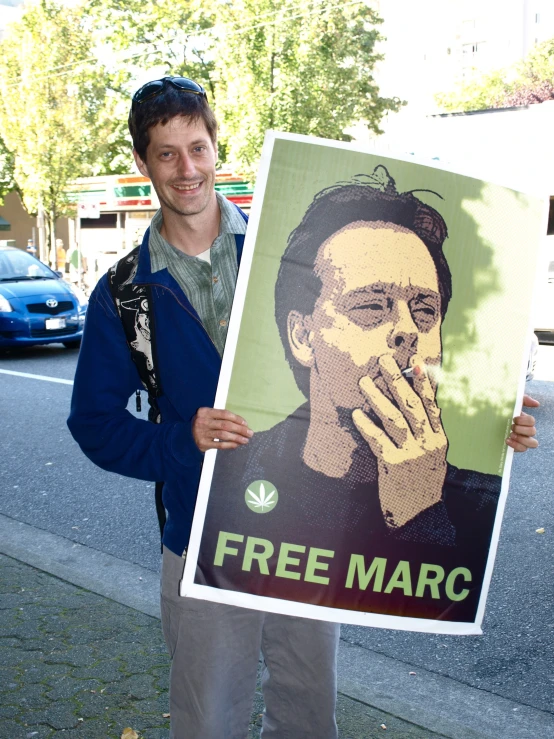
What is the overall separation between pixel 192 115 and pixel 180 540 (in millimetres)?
1074

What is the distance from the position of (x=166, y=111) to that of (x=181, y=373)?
0.66 meters

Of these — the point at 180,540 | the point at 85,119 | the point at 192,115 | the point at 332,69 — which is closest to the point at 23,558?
the point at 180,540

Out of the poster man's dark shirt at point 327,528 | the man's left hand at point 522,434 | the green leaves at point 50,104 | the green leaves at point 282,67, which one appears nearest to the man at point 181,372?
the poster man's dark shirt at point 327,528

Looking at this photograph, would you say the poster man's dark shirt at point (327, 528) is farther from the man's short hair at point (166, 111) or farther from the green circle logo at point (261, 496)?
the man's short hair at point (166, 111)

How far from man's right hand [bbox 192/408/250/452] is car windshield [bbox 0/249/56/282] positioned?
1232 cm

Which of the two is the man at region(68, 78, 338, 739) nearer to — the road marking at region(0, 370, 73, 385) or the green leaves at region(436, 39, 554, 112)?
the road marking at region(0, 370, 73, 385)

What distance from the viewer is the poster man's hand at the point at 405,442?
2072mm

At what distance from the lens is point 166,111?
2213 millimetres

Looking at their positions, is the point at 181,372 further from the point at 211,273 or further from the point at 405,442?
the point at 405,442

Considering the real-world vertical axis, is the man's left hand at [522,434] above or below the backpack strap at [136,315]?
below

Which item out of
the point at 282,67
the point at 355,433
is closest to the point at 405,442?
the point at 355,433

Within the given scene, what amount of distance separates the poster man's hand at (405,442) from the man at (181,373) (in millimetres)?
408

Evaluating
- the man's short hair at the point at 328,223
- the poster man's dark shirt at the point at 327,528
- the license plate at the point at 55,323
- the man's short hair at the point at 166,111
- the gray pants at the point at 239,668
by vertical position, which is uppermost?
the man's short hair at the point at 166,111

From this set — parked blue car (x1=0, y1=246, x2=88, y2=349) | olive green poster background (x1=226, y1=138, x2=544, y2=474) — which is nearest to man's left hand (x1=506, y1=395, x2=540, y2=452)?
olive green poster background (x1=226, y1=138, x2=544, y2=474)
